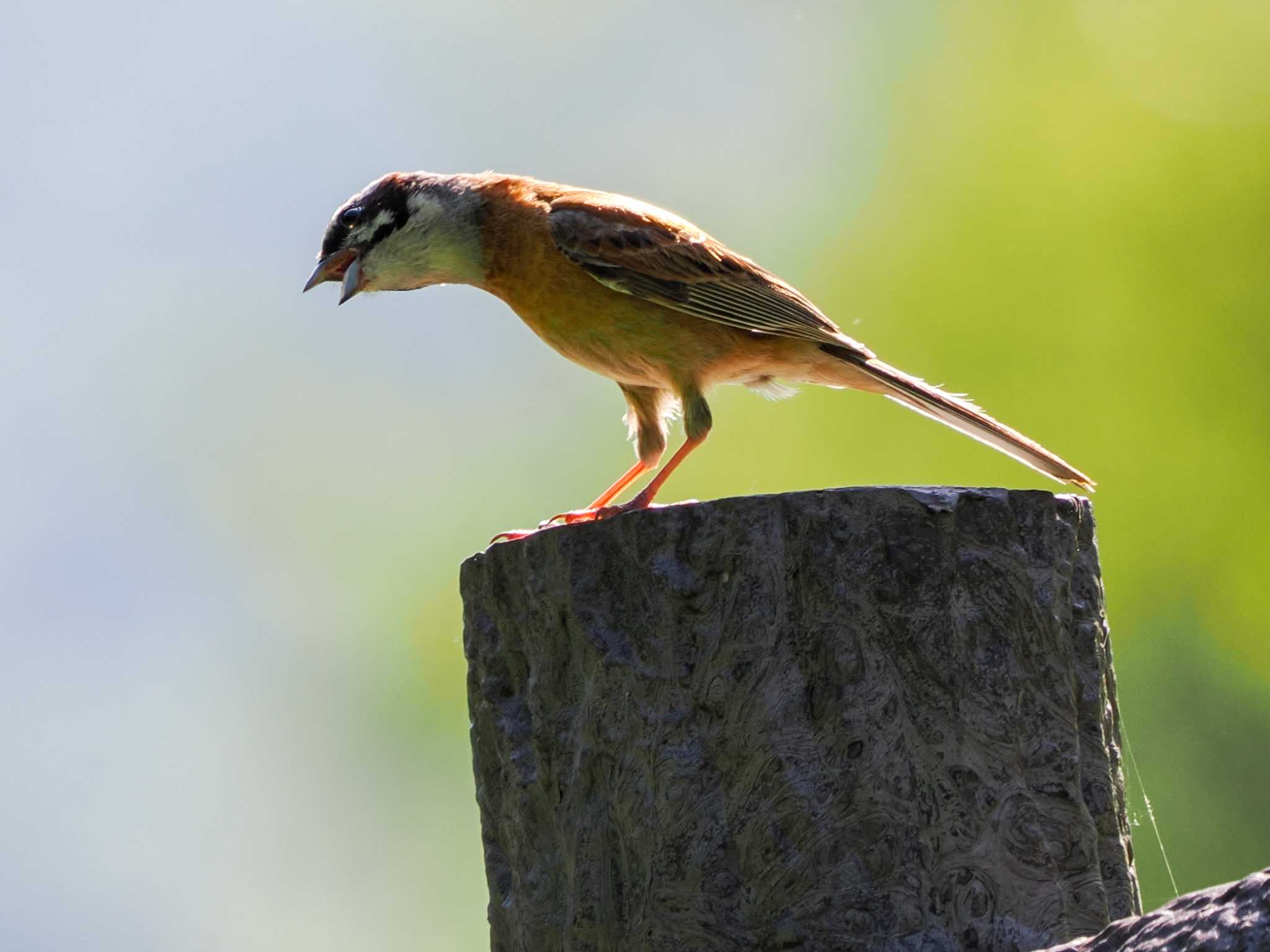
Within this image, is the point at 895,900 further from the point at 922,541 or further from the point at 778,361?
the point at 778,361

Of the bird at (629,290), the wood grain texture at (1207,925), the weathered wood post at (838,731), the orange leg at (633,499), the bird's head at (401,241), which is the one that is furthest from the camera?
the bird's head at (401,241)

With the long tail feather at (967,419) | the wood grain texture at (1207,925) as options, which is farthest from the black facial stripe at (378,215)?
the wood grain texture at (1207,925)

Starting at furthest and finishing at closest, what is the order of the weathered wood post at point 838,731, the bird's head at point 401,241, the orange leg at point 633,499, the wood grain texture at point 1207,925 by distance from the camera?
the bird's head at point 401,241
the orange leg at point 633,499
the weathered wood post at point 838,731
the wood grain texture at point 1207,925

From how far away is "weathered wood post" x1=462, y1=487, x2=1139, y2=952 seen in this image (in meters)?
2.44

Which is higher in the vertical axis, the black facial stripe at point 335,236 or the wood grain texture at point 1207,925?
the black facial stripe at point 335,236

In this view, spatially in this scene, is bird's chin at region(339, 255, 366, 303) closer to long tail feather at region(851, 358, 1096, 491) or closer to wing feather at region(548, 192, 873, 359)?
wing feather at region(548, 192, 873, 359)

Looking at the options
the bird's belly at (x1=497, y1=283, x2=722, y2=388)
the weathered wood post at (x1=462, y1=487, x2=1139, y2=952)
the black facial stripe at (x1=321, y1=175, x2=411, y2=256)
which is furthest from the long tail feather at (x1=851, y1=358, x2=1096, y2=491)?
the black facial stripe at (x1=321, y1=175, x2=411, y2=256)

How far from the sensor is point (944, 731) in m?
2.48

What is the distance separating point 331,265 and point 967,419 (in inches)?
92.4

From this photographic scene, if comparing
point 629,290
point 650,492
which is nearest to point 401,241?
point 629,290

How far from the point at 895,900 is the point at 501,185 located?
328cm

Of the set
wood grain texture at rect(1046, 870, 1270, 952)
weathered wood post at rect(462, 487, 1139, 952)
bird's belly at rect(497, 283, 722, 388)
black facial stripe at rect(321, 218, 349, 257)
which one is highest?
black facial stripe at rect(321, 218, 349, 257)

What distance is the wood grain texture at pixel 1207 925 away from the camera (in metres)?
Answer: 1.91

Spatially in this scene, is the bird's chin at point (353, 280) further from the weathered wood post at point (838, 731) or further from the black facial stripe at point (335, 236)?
the weathered wood post at point (838, 731)
